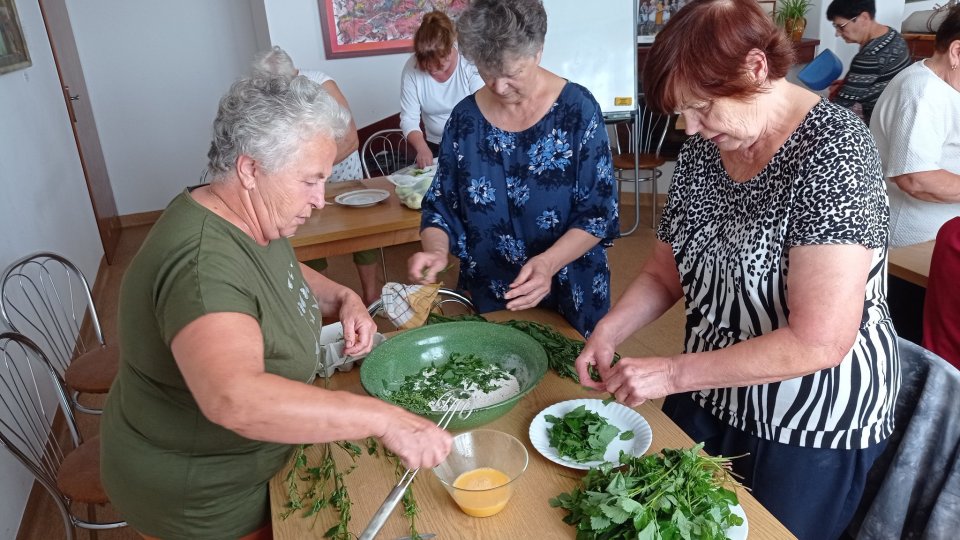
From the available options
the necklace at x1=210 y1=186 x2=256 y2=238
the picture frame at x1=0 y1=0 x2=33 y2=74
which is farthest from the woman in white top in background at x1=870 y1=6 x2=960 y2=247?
the picture frame at x1=0 y1=0 x2=33 y2=74

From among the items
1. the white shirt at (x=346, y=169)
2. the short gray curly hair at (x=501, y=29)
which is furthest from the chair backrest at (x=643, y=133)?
the short gray curly hair at (x=501, y=29)

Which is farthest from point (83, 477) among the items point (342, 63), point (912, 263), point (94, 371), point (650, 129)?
point (650, 129)

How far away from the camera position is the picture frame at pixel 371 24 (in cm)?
507

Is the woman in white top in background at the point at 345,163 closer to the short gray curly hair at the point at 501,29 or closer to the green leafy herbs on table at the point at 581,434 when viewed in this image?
the short gray curly hair at the point at 501,29

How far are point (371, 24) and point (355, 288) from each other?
6.61 feet

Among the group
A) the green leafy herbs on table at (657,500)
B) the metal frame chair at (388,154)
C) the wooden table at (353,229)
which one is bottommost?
the metal frame chair at (388,154)

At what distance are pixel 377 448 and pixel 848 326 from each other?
89 cm

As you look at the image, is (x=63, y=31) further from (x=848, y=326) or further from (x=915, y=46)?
(x=915, y=46)

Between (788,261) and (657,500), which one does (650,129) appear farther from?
(657,500)

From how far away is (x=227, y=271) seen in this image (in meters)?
1.13

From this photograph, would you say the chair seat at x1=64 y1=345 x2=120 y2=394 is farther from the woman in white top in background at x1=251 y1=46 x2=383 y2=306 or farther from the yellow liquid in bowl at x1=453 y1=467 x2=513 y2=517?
the yellow liquid in bowl at x1=453 y1=467 x2=513 y2=517

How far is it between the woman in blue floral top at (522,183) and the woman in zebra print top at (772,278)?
16.1 inches

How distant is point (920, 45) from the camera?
4.92 m

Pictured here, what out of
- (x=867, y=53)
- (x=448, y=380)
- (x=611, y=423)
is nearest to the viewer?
(x=611, y=423)
